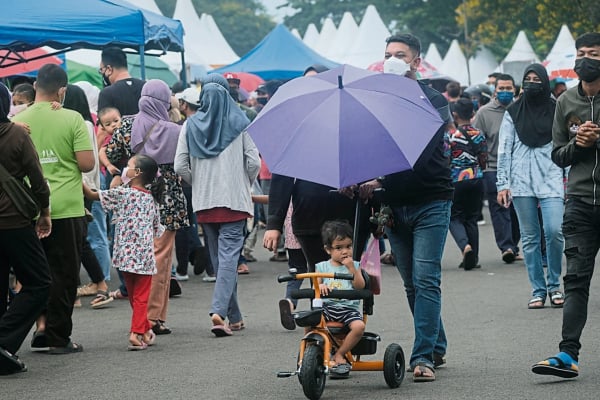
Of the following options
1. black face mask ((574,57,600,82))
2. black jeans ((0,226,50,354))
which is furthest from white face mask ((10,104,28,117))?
black face mask ((574,57,600,82))

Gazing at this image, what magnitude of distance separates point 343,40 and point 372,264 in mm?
38952

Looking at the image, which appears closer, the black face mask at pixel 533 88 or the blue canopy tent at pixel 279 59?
the black face mask at pixel 533 88

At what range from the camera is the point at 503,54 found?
2950 inches

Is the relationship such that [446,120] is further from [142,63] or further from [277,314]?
[142,63]

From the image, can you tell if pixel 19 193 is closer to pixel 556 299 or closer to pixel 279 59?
pixel 556 299

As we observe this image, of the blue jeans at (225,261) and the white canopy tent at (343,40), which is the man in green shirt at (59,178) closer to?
the blue jeans at (225,261)

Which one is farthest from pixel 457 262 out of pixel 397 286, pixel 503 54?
pixel 503 54

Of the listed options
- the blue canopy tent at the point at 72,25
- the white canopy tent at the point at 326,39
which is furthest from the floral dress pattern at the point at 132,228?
the white canopy tent at the point at 326,39

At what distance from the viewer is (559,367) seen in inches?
288

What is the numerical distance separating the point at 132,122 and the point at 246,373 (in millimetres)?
3661

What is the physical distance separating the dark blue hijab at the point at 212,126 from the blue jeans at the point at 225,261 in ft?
2.01

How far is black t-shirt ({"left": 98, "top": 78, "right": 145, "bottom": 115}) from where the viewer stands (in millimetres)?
12680

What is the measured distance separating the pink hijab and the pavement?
1.52 metres

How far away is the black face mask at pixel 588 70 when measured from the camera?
7.75 metres
